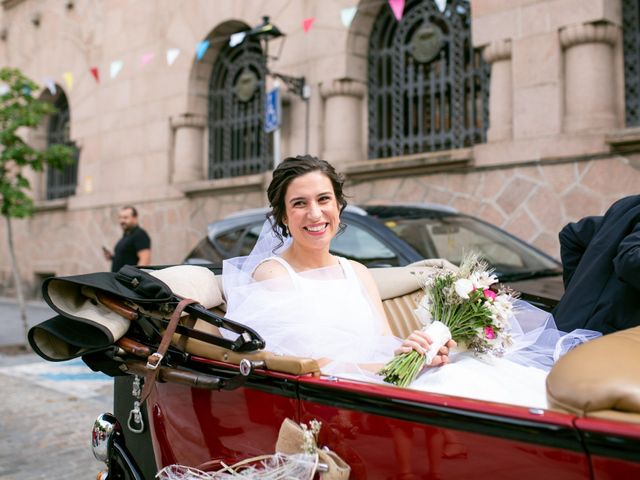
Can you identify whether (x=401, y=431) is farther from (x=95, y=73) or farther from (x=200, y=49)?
(x=95, y=73)

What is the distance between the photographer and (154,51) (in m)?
12.8

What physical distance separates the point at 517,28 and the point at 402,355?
7029mm

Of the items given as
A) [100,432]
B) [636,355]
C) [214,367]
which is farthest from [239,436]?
[636,355]

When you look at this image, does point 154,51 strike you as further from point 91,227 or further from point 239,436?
point 239,436

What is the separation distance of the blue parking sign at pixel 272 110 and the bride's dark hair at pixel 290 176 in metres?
7.51

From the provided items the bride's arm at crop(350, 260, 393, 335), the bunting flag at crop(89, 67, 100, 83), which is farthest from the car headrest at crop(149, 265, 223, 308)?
the bunting flag at crop(89, 67, 100, 83)

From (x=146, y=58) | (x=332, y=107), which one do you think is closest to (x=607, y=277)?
(x=332, y=107)

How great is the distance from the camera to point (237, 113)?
12.0m

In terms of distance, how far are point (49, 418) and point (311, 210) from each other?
3.67 m

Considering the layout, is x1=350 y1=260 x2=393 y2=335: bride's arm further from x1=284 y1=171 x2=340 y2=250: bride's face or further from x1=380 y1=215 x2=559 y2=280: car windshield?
x1=380 y1=215 x2=559 y2=280: car windshield

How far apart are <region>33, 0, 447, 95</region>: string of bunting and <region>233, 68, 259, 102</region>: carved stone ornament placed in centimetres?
59

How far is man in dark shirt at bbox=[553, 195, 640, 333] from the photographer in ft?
7.31

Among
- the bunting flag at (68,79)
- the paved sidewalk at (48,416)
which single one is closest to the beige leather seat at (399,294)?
the paved sidewalk at (48,416)

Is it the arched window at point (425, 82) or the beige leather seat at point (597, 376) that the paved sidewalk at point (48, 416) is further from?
the arched window at point (425, 82)
